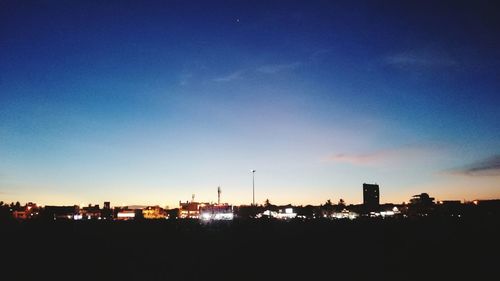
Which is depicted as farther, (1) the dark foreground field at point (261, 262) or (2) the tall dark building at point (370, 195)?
(2) the tall dark building at point (370, 195)

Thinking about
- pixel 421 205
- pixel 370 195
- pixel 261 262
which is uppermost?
pixel 370 195

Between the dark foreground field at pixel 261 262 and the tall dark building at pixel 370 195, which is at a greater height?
the tall dark building at pixel 370 195

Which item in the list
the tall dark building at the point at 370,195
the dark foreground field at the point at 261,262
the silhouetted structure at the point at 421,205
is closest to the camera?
the dark foreground field at the point at 261,262

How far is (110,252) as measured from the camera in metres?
23.8

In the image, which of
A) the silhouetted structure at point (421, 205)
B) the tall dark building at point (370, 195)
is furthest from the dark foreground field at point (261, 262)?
the silhouetted structure at point (421, 205)

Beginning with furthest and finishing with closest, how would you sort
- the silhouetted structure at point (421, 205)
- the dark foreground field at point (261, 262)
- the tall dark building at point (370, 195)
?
the silhouetted structure at point (421, 205)
the tall dark building at point (370, 195)
the dark foreground field at point (261, 262)

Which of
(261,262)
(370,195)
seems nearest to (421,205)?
(370,195)

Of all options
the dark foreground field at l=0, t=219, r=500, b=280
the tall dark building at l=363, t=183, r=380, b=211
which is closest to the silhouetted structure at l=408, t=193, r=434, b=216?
the tall dark building at l=363, t=183, r=380, b=211

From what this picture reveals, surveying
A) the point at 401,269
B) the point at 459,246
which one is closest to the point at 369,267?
the point at 401,269

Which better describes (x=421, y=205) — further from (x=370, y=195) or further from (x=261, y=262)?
(x=261, y=262)

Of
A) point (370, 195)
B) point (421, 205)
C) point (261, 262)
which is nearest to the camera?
point (261, 262)

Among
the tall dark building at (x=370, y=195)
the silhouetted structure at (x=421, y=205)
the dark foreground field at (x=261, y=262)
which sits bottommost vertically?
the silhouetted structure at (x=421, y=205)

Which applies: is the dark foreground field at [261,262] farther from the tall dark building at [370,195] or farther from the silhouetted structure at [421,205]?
the silhouetted structure at [421,205]

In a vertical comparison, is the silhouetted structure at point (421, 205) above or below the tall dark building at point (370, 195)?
below
